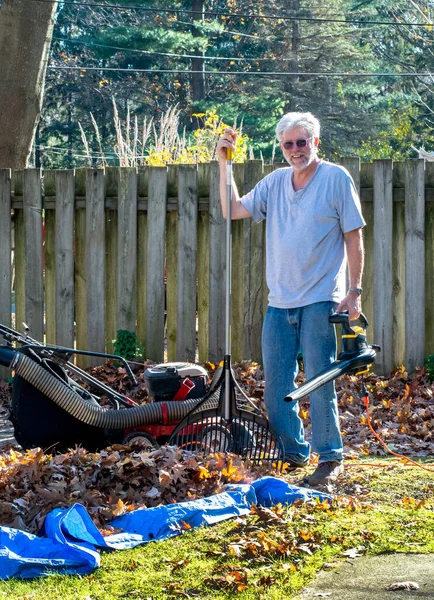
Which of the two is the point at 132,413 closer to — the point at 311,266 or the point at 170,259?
the point at 311,266

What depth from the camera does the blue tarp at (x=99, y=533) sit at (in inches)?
151

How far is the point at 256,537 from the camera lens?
406 centimetres

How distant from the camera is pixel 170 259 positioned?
8438 millimetres

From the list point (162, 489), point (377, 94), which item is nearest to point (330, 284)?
point (162, 489)

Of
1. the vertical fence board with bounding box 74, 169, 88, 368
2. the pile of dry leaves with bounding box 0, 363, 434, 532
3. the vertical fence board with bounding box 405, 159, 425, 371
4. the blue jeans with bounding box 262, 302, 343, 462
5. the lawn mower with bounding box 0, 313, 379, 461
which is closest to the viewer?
the pile of dry leaves with bounding box 0, 363, 434, 532

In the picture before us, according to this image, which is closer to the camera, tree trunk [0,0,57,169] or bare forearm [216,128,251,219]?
bare forearm [216,128,251,219]

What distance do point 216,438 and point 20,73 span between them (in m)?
5.94

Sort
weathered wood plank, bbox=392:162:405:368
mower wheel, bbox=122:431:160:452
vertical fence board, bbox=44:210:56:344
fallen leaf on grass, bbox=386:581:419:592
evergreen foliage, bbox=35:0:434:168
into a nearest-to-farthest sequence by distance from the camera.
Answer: fallen leaf on grass, bbox=386:581:419:592, mower wheel, bbox=122:431:160:452, weathered wood plank, bbox=392:162:405:368, vertical fence board, bbox=44:210:56:344, evergreen foliage, bbox=35:0:434:168

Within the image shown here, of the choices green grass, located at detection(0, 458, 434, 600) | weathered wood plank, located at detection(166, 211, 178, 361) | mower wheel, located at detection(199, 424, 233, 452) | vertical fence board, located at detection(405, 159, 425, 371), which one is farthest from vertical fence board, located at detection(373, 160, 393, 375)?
green grass, located at detection(0, 458, 434, 600)

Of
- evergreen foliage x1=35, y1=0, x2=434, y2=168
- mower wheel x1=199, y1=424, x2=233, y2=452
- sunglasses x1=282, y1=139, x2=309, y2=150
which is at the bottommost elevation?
mower wheel x1=199, y1=424, x2=233, y2=452

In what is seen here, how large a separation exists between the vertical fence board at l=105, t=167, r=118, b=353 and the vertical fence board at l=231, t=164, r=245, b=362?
1.10m

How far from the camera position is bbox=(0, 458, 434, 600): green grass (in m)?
3.55

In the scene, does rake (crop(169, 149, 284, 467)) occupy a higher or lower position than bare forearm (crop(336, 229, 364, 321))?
lower

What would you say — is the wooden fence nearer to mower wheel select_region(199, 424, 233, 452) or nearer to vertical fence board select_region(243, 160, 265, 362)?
vertical fence board select_region(243, 160, 265, 362)
